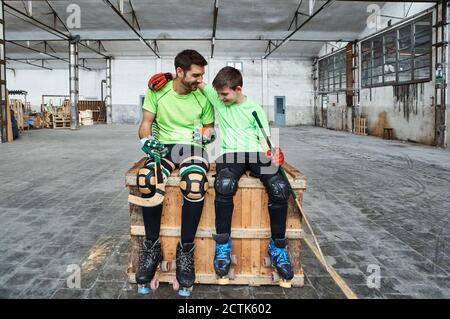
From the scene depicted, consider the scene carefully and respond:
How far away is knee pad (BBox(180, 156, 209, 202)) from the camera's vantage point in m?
2.48

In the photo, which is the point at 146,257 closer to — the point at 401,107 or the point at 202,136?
the point at 202,136

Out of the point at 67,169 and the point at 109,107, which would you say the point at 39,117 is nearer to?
the point at 109,107

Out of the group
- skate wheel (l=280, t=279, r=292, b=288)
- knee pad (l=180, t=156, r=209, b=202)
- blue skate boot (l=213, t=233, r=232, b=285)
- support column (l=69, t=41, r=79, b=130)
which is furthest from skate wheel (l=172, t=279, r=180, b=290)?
support column (l=69, t=41, r=79, b=130)

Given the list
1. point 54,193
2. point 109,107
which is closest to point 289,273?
point 54,193

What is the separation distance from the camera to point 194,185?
2.48 meters

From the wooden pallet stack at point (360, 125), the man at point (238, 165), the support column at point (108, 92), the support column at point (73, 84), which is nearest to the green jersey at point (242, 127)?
the man at point (238, 165)

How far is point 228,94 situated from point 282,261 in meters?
1.16

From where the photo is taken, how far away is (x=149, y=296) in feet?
8.22

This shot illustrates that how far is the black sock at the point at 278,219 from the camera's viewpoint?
2.57 metres

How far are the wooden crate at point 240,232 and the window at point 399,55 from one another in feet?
40.7

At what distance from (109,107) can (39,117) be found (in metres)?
5.31

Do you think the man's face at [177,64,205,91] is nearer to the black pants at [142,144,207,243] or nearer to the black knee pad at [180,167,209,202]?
the black knee pad at [180,167,209,202]

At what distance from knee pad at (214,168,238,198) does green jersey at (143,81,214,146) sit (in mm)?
457

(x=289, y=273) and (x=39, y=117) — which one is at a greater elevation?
(x=39, y=117)
